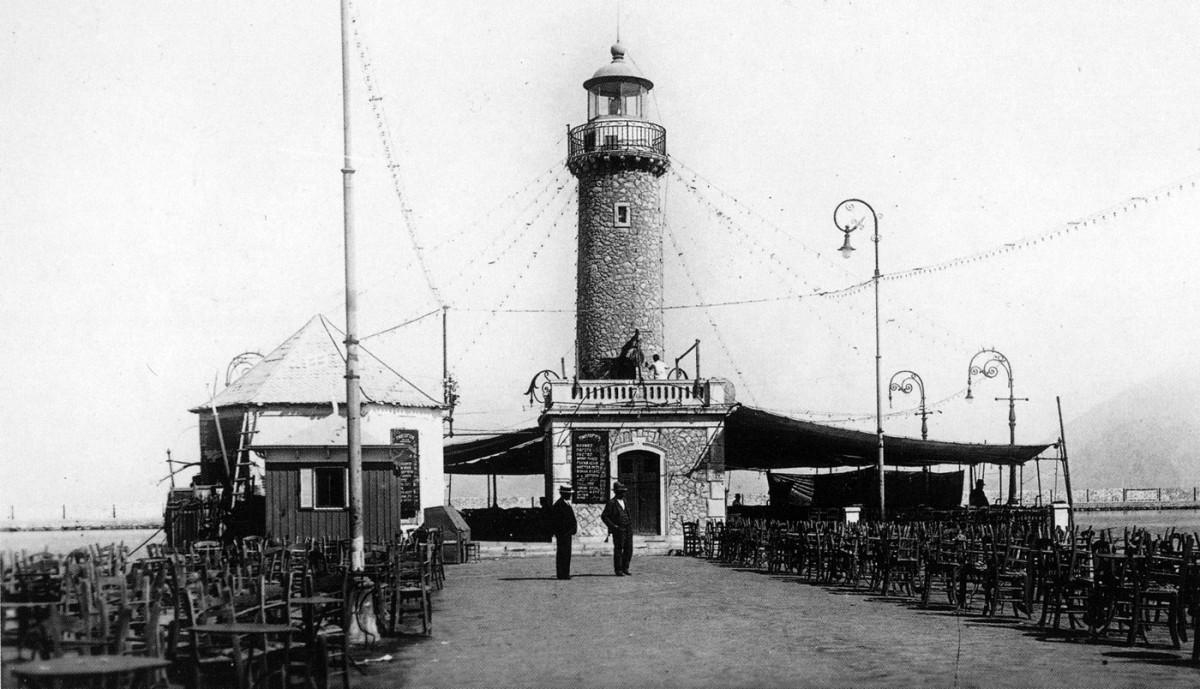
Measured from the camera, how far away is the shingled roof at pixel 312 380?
29.4m

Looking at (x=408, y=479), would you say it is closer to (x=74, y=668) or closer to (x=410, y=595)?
(x=410, y=595)

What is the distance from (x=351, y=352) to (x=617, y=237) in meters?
23.6

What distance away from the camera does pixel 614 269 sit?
3600 cm

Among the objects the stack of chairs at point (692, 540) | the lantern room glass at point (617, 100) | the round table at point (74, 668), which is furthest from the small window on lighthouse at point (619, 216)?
the round table at point (74, 668)

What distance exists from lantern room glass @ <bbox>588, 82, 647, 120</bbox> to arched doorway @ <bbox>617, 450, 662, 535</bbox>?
1148cm

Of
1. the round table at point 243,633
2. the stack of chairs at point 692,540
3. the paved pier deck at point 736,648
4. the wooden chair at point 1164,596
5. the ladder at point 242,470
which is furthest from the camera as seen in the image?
the stack of chairs at point 692,540

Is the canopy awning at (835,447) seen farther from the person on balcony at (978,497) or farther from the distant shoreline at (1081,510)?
the distant shoreline at (1081,510)

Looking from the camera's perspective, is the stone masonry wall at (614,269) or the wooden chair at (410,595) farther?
the stone masonry wall at (614,269)

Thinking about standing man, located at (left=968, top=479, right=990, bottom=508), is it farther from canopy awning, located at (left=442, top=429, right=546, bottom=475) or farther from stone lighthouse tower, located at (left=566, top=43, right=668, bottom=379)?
canopy awning, located at (left=442, top=429, right=546, bottom=475)

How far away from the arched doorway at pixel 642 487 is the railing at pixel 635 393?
1559 mm

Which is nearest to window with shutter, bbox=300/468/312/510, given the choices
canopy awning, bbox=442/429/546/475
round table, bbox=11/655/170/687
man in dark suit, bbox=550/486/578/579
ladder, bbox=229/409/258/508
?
ladder, bbox=229/409/258/508

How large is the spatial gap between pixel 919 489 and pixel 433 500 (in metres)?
14.9

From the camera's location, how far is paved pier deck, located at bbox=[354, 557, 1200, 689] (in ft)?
32.9

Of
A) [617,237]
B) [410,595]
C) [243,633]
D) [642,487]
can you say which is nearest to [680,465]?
[642,487]
